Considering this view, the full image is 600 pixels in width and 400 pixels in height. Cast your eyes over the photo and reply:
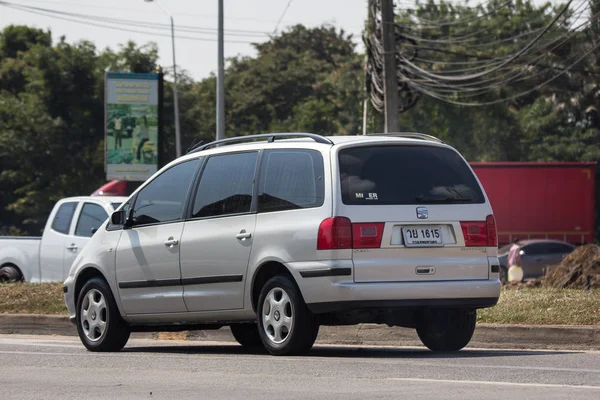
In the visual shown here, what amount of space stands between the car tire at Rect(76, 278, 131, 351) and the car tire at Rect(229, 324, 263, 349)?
3.31 feet

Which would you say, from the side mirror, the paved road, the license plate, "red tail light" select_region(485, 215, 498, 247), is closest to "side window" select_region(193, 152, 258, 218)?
the side mirror

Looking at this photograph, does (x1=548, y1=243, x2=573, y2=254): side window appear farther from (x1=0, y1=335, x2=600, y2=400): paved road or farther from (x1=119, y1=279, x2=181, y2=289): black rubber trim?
(x1=119, y1=279, x2=181, y2=289): black rubber trim

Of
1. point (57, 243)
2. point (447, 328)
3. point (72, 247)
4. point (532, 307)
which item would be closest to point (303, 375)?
point (447, 328)

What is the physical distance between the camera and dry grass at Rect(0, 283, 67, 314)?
15477 mm

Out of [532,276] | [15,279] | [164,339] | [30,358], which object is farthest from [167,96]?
[30,358]

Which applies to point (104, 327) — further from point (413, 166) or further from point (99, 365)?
point (413, 166)

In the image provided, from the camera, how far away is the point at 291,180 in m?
10.0

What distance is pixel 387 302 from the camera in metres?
9.49

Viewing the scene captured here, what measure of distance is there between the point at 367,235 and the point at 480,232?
1.00 m

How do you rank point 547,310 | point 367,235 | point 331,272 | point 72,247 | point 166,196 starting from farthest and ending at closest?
point 72,247
point 547,310
point 166,196
point 367,235
point 331,272

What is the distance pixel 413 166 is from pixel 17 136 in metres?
43.0

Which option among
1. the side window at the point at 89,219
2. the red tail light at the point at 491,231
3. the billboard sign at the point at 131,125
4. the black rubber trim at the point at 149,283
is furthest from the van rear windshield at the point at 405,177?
the billboard sign at the point at 131,125

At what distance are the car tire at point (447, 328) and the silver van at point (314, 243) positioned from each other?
0.4 inches

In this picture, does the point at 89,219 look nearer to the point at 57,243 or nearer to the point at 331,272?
the point at 57,243
